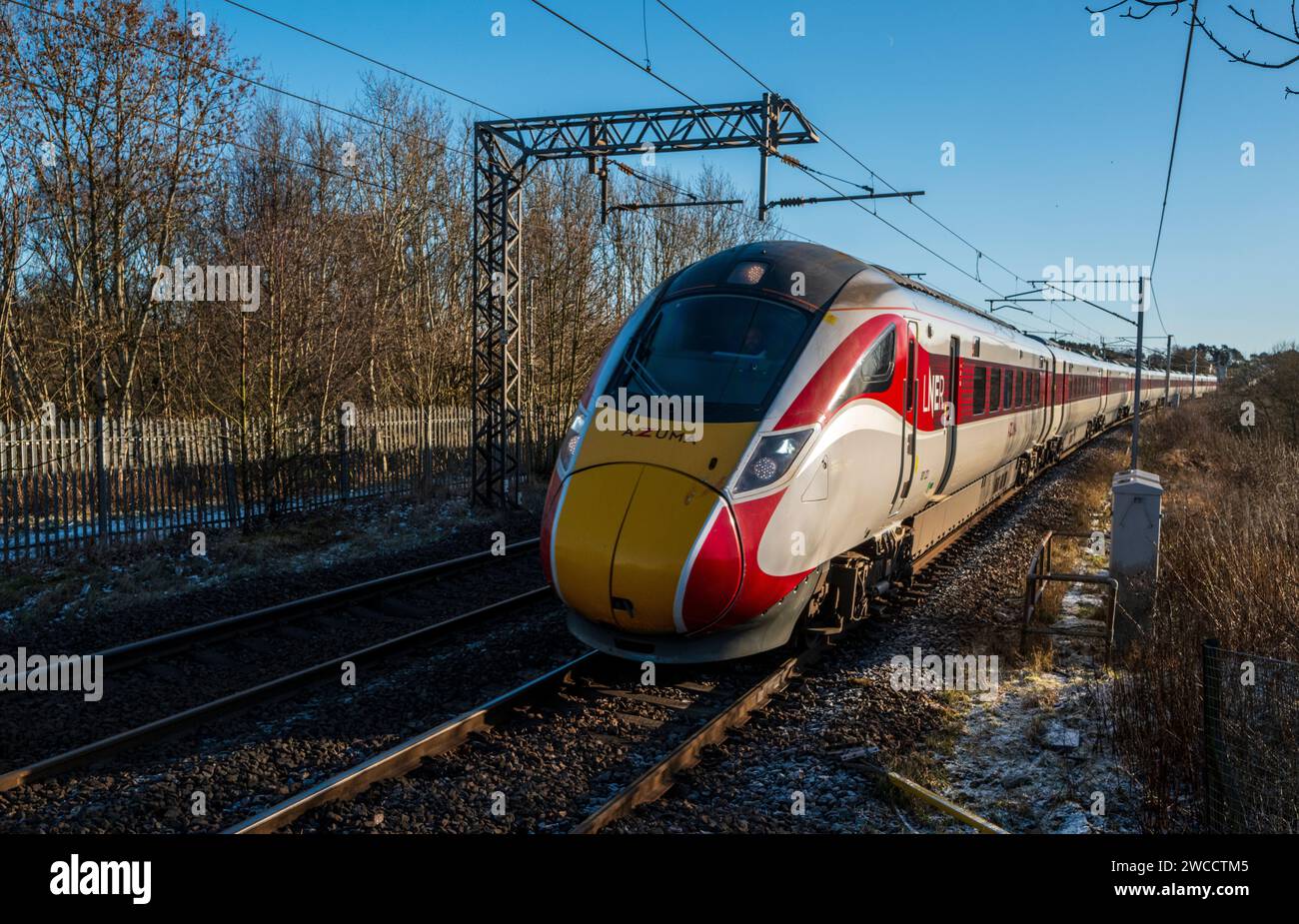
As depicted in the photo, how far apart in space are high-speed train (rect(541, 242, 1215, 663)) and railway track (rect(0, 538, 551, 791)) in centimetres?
233

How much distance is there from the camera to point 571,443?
7270mm

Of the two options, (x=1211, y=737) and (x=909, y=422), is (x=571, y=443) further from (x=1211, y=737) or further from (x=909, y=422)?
(x=1211, y=737)

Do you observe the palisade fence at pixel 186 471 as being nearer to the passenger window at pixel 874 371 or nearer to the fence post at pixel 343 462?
the fence post at pixel 343 462

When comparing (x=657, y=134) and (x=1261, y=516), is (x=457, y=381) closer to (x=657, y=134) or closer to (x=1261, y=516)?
(x=657, y=134)

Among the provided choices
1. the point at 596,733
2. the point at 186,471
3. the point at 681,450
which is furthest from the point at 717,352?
the point at 186,471

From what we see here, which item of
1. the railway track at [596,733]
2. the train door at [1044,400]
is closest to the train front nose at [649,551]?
the railway track at [596,733]

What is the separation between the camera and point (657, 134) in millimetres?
15531

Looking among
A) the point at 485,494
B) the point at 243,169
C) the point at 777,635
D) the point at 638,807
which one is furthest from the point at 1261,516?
the point at 243,169

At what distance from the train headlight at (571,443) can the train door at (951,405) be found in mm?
4494

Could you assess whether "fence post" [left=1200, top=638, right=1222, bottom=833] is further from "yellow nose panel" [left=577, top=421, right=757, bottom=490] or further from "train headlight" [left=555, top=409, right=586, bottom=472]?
"train headlight" [left=555, top=409, right=586, bottom=472]

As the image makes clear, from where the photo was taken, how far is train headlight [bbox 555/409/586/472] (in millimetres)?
7125

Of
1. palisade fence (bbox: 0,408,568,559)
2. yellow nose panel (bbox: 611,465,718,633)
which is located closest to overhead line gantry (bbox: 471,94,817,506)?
palisade fence (bbox: 0,408,568,559)
